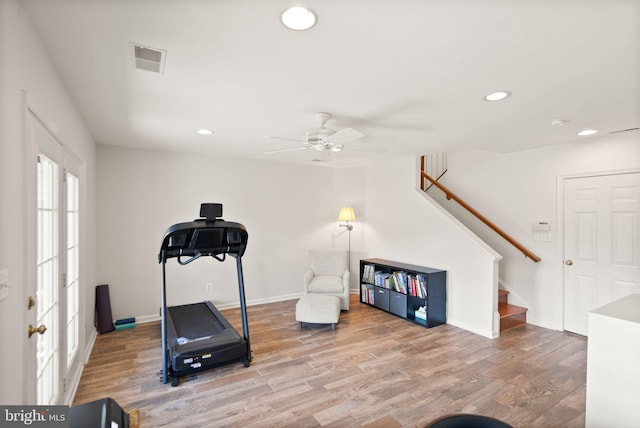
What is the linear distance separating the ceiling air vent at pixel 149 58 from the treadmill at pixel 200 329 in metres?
1.35

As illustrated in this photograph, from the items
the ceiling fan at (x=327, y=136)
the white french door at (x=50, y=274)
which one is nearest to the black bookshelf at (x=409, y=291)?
the ceiling fan at (x=327, y=136)

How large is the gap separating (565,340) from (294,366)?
11.1ft

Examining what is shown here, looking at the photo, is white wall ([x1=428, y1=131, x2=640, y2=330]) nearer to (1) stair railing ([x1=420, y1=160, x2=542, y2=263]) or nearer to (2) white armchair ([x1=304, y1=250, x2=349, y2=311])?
(1) stair railing ([x1=420, y1=160, x2=542, y2=263])

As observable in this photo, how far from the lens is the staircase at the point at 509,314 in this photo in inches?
163

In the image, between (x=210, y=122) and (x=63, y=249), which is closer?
(x=63, y=249)

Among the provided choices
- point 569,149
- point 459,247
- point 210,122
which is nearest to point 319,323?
point 459,247

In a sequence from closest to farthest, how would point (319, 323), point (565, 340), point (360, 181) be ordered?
point (565, 340), point (319, 323), point (360, 181)

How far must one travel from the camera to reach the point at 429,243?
475 cm

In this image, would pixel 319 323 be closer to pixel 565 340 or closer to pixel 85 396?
pixel 85 396

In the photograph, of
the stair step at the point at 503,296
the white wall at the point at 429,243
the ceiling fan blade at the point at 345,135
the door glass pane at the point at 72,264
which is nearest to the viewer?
the ceiling fan blade at the point at 345,135

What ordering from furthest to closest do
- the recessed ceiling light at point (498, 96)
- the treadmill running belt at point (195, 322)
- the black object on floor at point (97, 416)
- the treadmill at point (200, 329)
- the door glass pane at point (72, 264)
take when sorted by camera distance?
1. the treadmill running belt at point (195, 322)
2. the treadmill at point (200, 329)
3. the door glass pane at point (72, 264)
4. the recessed ceiling light at point (498, 96)
5. the black object on floor at point (97, 416)

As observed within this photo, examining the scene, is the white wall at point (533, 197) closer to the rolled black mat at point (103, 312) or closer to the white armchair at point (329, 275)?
the white armchair at point (329, 275)

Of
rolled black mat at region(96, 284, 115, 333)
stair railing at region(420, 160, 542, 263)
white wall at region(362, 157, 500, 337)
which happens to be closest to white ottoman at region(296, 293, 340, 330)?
white wall at region(362, 157, 500, 337)

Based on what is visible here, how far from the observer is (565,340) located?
148 inches
